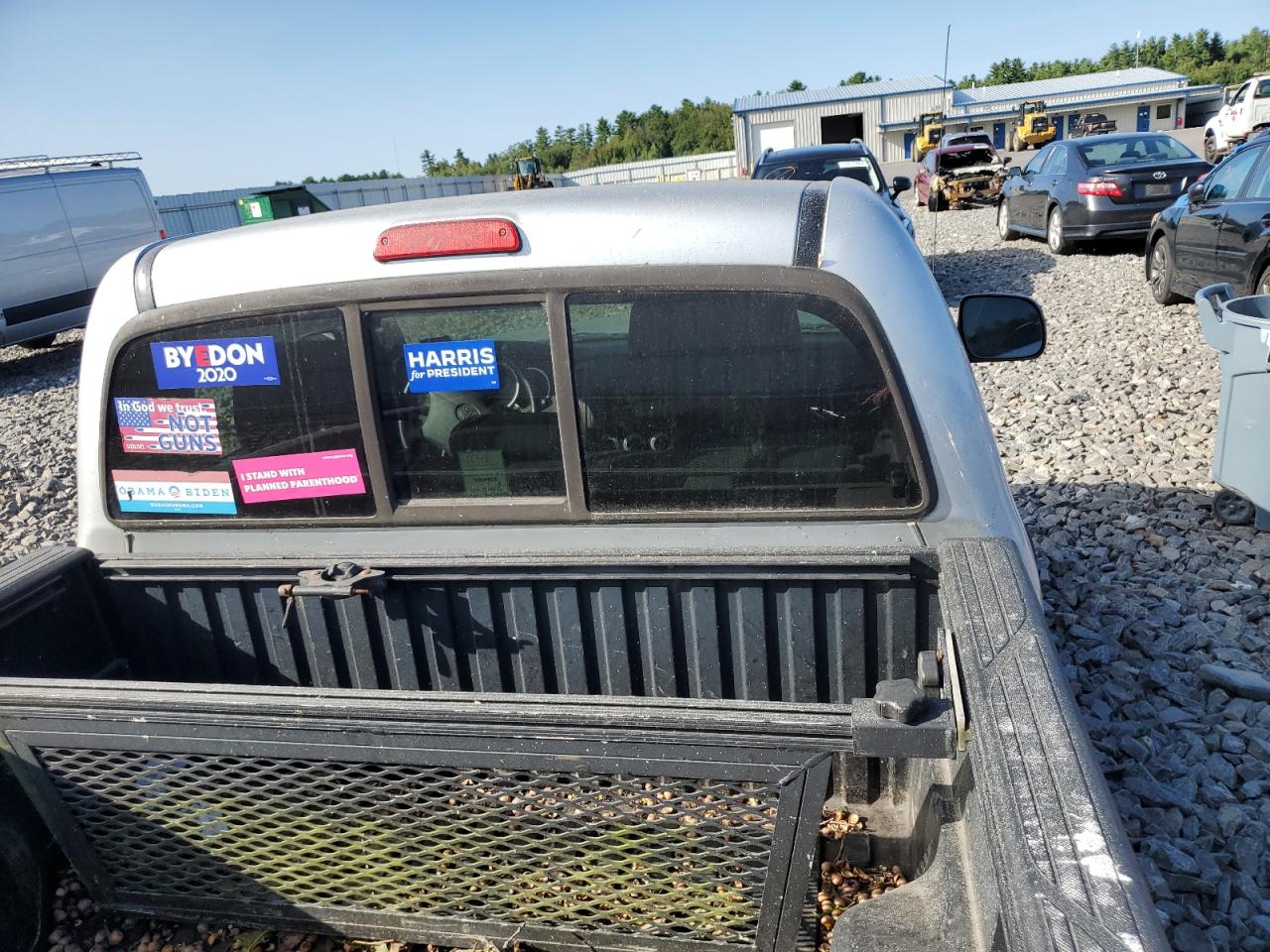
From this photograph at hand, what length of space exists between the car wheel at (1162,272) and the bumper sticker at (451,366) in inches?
382

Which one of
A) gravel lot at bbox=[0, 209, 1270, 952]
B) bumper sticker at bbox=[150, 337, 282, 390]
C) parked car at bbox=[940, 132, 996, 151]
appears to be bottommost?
gravel lot at bbox=[0, 209, 1270, 952]

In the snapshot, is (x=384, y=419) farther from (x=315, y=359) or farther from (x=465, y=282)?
(x=465, y=282)

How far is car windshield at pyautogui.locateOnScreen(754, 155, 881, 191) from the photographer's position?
12.2m

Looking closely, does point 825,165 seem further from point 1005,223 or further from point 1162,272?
point 1005,223

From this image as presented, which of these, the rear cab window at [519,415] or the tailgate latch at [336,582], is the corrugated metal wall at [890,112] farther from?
the tailgate latch at [336,582]

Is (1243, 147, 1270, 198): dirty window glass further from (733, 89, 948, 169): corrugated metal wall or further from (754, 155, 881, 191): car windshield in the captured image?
(733, 89, 948, 169): corrugated metal wall

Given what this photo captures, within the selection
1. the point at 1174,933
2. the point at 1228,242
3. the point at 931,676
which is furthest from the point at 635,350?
the point at 1228,242

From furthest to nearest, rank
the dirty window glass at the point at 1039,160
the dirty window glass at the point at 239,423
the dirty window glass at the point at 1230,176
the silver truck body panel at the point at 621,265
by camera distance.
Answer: the dirty window glass at the point at 1039,160 → the dirty window glass at the point at 1230,176 → the dirty window glass at the point at 239,423 → the silver truck body panel at the point at 621,265

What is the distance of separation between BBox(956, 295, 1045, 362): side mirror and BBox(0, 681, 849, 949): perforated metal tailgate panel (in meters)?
1.96

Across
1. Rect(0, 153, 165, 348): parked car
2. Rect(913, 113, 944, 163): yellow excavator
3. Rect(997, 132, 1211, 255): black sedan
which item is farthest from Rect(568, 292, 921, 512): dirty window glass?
Rect(913, 113, 944, 163): yellow excavator

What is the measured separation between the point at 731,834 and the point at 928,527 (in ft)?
3.01

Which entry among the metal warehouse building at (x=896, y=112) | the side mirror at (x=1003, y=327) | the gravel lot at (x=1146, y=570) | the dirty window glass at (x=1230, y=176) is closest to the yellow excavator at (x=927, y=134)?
the metal warehouse building at (x=896, y=112)

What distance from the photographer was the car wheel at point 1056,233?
45.8 feet

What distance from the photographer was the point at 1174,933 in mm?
2699
